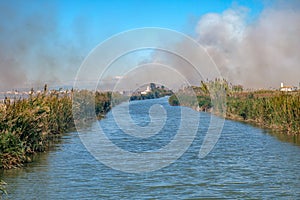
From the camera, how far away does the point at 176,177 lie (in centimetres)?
1359

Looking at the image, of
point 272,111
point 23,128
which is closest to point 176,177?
point 23,128

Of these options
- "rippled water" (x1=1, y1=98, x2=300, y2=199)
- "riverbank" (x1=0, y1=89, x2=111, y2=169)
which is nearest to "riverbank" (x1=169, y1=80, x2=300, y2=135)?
"rippled water" (x1=1, y1=98, x2=300, y2=199)

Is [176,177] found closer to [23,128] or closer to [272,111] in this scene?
[23,128]

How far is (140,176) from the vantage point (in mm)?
13836

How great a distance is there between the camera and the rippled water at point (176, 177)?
11633 mm

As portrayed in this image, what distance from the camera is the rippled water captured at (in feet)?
38.2

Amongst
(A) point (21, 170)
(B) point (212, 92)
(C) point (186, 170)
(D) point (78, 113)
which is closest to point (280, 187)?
(C) point (186, 170)

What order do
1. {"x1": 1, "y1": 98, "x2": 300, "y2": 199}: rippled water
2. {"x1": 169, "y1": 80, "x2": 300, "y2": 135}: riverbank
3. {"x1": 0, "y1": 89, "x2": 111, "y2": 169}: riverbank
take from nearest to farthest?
1. {"x1": 1, "y1": 98, "x2": 300, "y2": 199}: rippled water
2. {"x1": 0, "y1": 89, "x2": 111, "y2": 169}: riverbank
3. {"x1": 169, "y1": 80, "x2": 300, "y2": 135}: riverbank

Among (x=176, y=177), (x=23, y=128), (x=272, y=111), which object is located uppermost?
(x=272, y=111)

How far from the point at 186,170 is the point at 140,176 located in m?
1.70

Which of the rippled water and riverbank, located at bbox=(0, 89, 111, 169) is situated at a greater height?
riverbank, located at bbox=(0, 89, 111, 169)

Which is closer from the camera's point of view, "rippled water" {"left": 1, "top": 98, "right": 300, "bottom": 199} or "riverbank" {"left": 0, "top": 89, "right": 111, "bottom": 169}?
"rippled water" {"left": 1, "top": 98, "right": 300, "bottom": 199}

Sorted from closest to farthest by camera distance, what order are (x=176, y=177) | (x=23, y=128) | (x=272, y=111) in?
(x=176, y=177)
(x=23, y=128)
(x=272, y=111)

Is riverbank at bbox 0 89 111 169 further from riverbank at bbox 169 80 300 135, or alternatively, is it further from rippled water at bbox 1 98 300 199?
riverbank at bbox 169 80 300 135
